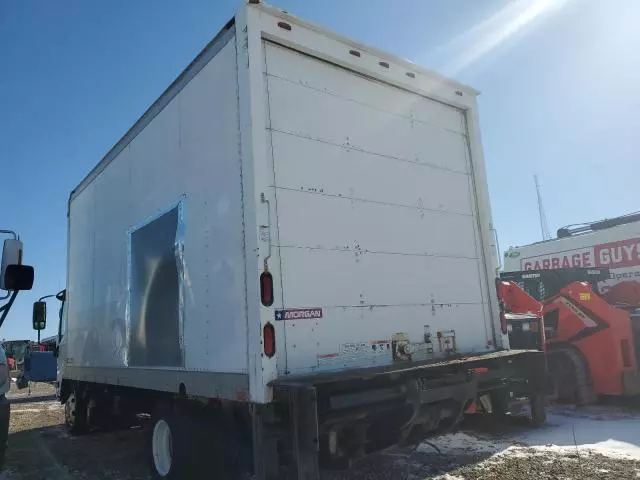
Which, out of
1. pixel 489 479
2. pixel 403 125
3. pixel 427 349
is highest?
pixel 403 125

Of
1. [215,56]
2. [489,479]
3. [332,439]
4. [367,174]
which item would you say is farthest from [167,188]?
[489,479]

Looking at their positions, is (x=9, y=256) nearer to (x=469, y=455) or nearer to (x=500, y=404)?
(x=469, y=455)

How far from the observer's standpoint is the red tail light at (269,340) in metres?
3.54

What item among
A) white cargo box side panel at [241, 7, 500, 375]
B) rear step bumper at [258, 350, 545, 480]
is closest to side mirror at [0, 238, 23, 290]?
white cargo box side panel at [241, 7, 500, 375]

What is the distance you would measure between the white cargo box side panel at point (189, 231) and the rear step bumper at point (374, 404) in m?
0.59

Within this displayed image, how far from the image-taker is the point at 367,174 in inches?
182

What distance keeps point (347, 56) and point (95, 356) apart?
484 centimetres

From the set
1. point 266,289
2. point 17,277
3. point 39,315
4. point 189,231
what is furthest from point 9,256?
point 39,315

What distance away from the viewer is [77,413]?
780 centimetres

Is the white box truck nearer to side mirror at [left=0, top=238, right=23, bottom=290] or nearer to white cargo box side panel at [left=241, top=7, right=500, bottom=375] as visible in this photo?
white cargo box side panel at [left=241, top=7, right=500, bottom=375]

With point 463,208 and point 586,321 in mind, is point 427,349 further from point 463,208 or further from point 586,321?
point 586,321

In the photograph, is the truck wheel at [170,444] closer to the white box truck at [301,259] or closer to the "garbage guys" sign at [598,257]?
the white box truck at [301,259]

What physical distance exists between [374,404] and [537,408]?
9.23 feet

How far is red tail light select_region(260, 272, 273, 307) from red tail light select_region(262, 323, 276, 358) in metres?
0.16
